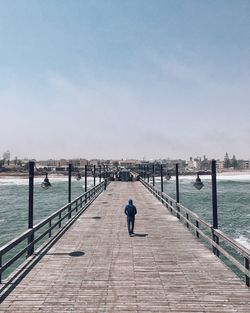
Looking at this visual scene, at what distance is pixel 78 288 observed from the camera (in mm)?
8883

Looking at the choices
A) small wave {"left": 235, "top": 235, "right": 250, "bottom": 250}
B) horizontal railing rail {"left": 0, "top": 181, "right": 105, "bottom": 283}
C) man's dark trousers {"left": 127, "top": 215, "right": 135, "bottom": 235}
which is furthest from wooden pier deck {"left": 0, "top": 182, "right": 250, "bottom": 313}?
small wave {"left": 235, "top": 235, "right": 250, "bottom": 250}

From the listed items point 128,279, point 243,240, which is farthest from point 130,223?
point 243,240

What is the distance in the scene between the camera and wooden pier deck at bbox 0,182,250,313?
780 cm

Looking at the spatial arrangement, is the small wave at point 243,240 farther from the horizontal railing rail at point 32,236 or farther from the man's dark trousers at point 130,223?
the man's dark trousers at point 130,223

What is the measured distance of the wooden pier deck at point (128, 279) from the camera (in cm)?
780

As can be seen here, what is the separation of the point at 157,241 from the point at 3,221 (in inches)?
1234

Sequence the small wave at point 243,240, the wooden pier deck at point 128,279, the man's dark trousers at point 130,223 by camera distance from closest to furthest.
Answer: the wooden pier deck at point 128,279
the man's dark trousers at point 130,223
the small wave at point 243,240

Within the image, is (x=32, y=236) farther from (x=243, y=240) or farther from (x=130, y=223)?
(x=243, y=240)

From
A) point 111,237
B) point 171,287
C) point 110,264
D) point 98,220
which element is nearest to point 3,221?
point 98,220

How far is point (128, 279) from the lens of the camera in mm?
9562

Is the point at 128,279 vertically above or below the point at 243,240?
above

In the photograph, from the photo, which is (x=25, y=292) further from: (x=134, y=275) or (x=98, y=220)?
(x=98, y=220)

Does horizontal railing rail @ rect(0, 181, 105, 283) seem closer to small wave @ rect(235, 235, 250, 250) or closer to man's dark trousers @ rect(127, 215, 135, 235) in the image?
man's dark trousers @ rect(127, 215, 135, 235)

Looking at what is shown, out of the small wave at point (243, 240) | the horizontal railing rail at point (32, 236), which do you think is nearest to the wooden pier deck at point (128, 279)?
the horizontal railing rail at point (32, 236)
